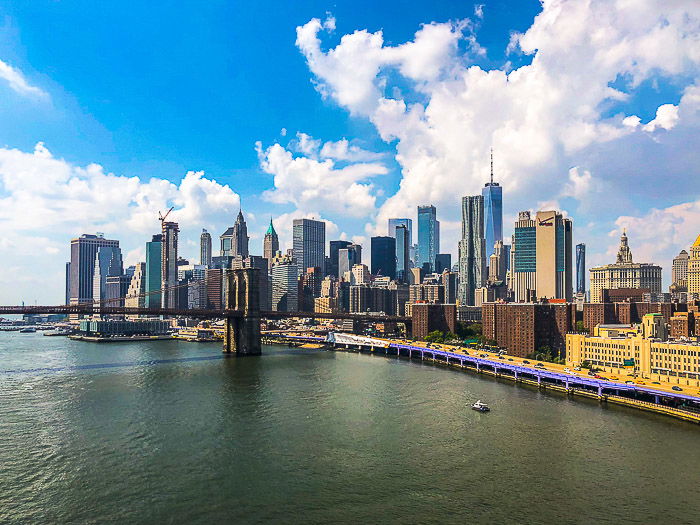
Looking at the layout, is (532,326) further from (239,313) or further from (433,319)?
(239,313)

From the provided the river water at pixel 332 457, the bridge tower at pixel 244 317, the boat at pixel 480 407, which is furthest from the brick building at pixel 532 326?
the boat at pixel 480 407

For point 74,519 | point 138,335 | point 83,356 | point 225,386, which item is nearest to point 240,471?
point 74,519

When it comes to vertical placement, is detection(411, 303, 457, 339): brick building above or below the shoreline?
above

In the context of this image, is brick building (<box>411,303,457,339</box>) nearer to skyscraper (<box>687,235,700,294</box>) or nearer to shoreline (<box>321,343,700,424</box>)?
shoreline (<box>321,343,700,424</box>)

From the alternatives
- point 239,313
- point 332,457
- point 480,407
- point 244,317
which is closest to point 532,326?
point 480,407

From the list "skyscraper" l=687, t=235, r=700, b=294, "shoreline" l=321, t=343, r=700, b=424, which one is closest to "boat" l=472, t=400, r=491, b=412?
"shoreline" l=321, t=343, r=700, b=424

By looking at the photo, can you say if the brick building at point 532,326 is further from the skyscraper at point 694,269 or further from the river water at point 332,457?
the skyscraper at point 694,269

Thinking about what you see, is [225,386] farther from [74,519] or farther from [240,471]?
[74,519]
